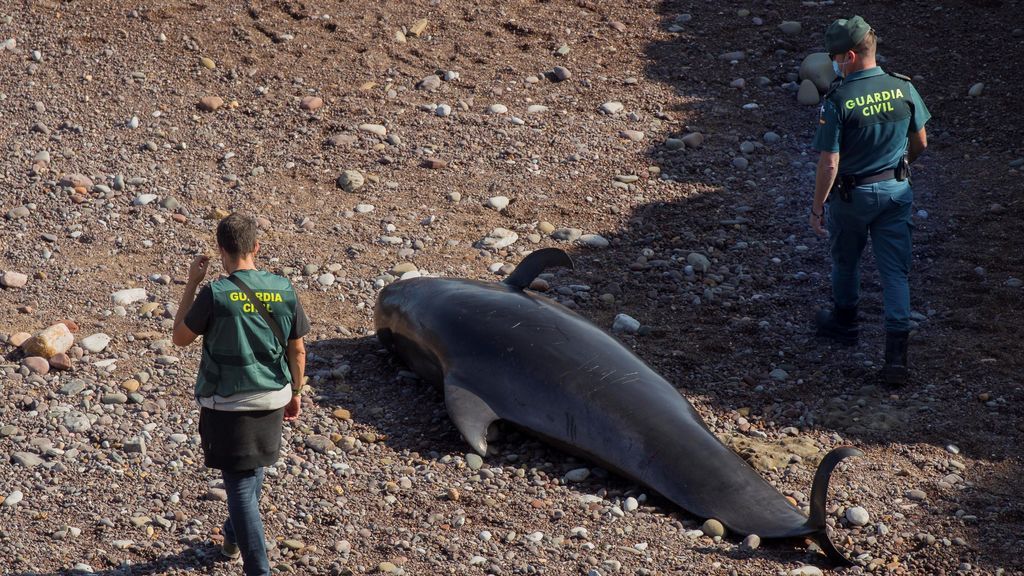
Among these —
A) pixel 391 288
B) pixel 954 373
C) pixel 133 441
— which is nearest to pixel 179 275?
Answer: pixel 391 288

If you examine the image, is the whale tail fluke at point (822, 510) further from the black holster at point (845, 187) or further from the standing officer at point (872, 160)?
the black holster at point (845, 187)

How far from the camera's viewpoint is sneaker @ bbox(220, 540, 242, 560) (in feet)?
16.1

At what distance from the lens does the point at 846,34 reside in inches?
247

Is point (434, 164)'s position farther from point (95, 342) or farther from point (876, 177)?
point (876, 177)

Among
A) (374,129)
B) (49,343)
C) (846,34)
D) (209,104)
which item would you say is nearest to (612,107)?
(374,129)

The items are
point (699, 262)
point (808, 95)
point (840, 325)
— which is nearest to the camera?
point (840, 325)

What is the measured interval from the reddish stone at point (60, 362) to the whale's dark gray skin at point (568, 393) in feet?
5.92

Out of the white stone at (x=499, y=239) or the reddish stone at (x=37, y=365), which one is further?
the white stone at (x=499, y=239)

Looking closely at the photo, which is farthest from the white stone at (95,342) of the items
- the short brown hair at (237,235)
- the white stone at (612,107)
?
the white stone at (612,107)

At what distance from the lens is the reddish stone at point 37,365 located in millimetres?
6387

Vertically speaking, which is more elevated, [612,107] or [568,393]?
[612,107]

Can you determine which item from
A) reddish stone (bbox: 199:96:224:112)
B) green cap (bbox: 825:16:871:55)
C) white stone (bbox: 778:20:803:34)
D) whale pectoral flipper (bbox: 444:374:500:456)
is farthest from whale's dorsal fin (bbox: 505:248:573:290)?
white stone (bbox: 778:20:803:34)

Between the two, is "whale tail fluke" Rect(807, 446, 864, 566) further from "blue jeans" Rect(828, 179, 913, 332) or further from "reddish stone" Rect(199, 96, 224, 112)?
"reddish stone" Rect(199, 96, 224, 112)

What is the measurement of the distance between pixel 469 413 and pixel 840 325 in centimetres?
261
